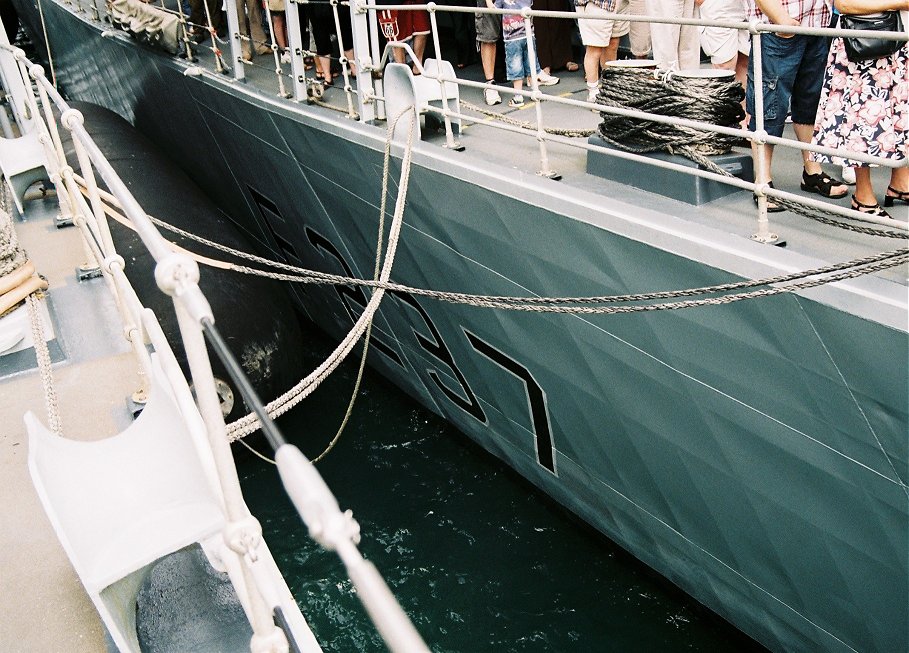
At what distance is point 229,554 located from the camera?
2.01m

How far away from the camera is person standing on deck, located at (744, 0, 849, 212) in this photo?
351cm

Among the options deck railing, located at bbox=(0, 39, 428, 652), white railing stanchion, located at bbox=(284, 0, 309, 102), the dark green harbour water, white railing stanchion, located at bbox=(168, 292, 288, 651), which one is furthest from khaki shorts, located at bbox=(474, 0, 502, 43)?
white railing stanchion, located at bbox=(168, 292, 288, 651)

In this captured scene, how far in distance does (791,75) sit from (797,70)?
0.14ft

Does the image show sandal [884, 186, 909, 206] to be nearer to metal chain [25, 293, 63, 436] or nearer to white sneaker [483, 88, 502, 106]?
white sneaker [483, 88, 502, 106]

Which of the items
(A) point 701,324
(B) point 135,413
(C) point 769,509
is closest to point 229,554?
(B) point 135,413

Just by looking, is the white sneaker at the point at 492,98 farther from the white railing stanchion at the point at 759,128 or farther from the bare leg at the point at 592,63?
the white railing stanchion at the point at 759,128

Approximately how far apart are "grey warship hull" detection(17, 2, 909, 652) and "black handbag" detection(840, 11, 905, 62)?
0.76 metres

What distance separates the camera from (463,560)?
15.8 feet

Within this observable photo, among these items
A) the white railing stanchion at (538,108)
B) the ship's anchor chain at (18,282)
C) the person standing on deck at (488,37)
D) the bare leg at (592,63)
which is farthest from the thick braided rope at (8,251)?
the bare leg at (592,63)

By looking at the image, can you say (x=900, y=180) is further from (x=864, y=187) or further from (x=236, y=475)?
(x=236, y=475)

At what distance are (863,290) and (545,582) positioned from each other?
261 centimetres

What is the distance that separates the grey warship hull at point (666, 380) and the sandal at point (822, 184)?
720mm

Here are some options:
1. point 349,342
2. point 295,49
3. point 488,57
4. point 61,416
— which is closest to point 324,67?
point 295,49

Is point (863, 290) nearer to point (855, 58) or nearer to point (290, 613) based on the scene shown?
point (855, 58)
